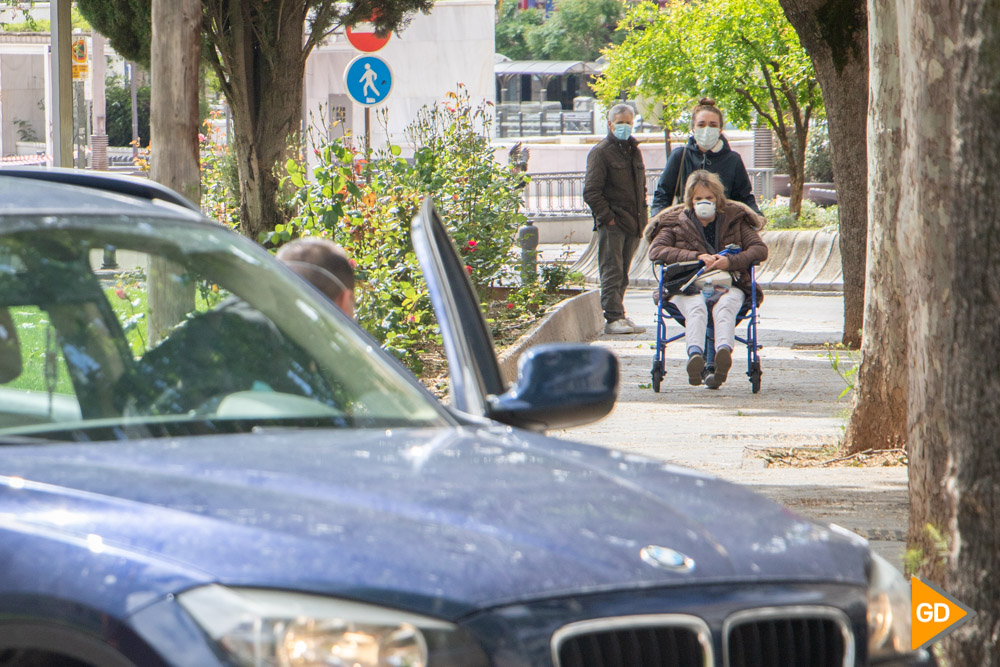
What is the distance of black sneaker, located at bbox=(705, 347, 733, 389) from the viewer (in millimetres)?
10484

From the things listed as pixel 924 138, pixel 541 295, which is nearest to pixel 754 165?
pixel 541 295

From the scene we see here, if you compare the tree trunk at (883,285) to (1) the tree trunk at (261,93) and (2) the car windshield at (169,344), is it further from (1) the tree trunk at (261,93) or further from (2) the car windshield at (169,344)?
(1) the tree trunk at (261,93)

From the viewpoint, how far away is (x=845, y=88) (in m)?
11.6

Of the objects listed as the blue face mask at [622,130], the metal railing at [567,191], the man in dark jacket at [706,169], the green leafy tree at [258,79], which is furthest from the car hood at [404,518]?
the metal railing at [567,191]

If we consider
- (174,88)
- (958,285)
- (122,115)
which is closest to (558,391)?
(958,285)

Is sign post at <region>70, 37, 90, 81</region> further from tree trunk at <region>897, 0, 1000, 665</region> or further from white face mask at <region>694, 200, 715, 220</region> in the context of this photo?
tree trunk at <region>897, 0, 1000, 665</region>

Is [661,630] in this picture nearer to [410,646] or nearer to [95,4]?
[410,646]

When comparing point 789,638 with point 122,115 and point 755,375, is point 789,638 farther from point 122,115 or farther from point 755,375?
point 122,115

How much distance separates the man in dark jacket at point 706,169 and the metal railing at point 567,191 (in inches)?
685

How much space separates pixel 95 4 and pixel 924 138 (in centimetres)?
1242

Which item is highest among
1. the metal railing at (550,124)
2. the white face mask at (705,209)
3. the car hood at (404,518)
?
the metal railing at (550,124)

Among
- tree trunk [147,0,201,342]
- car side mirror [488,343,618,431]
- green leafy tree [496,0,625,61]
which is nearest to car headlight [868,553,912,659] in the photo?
car side mirror [488,343,618,431]

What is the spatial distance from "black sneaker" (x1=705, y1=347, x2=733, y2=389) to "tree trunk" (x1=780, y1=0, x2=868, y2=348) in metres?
2.02

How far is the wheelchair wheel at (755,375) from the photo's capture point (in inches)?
423
